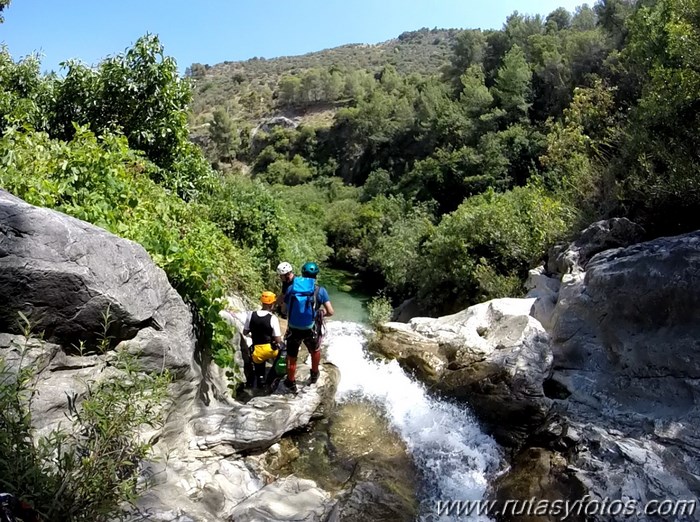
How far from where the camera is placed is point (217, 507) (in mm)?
4605

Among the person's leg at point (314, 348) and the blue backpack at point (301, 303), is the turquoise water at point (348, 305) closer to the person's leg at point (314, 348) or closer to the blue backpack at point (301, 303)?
the person's leg at point (314, 348)

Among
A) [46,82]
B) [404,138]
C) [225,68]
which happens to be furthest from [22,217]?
[225,68]

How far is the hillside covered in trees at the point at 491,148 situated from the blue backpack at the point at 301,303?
266 inches

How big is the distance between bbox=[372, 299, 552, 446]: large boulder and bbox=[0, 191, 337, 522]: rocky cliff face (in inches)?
129

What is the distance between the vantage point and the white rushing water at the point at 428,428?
19.3ft

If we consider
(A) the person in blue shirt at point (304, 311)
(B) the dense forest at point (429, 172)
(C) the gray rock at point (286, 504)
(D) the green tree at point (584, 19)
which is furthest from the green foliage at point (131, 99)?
(D) the green tree at point (584, 19)

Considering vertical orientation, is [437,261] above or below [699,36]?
below

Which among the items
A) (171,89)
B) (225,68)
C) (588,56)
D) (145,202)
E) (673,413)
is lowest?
(673,413)

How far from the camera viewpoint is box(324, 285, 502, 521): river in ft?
19.3

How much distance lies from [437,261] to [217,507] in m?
12.1

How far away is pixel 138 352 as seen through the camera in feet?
15.3

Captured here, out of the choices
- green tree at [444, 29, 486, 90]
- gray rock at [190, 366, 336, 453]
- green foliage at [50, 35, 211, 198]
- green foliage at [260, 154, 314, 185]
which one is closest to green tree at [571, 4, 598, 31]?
green tree at [444, 29, 486, 90]

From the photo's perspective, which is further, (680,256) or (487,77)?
(487,77)

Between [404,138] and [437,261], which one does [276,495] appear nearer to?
[437,261]
